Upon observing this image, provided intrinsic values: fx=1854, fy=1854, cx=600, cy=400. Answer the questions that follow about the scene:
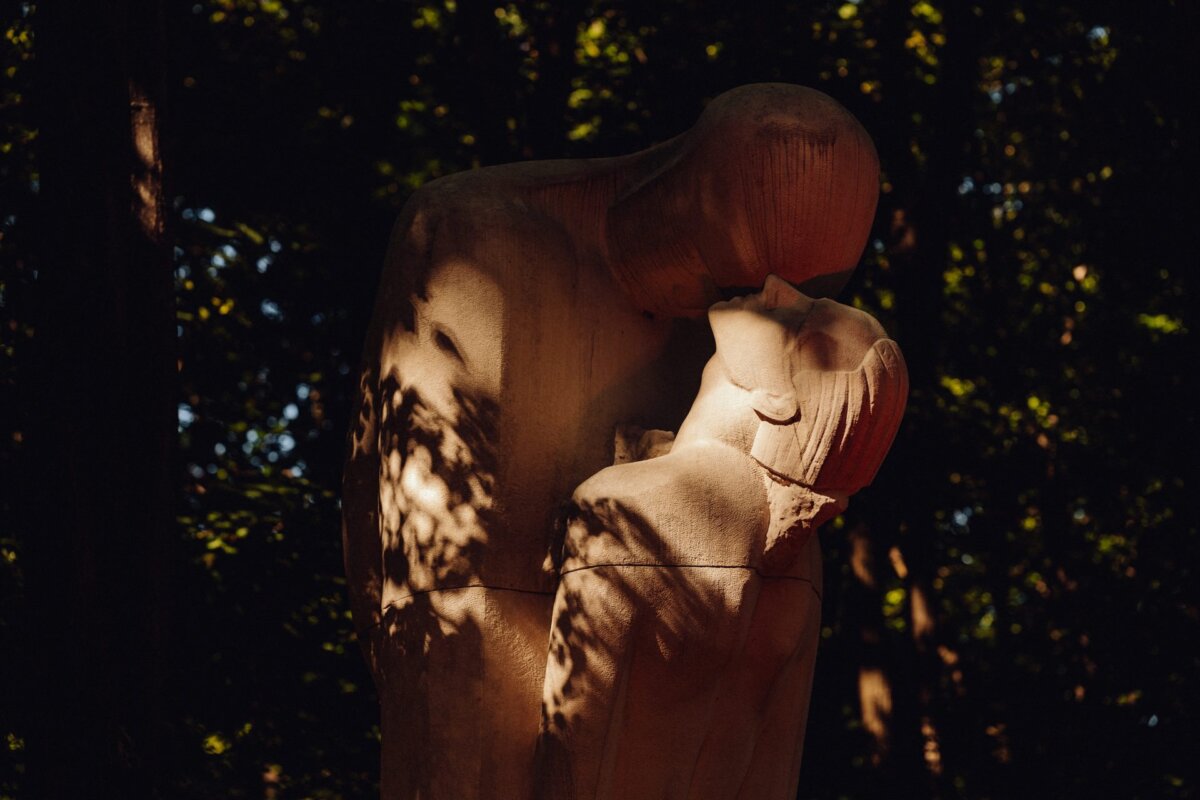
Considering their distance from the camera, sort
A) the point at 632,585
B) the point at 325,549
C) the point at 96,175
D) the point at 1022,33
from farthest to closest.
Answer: the point at 1022,33 < the point at 325,549 < the point at 96,175 < the point at 632,585

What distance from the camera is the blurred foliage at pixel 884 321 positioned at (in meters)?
10.4

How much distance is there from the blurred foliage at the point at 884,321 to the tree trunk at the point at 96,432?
2.97m

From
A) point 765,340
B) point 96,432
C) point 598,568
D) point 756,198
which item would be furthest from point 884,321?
point 598,568

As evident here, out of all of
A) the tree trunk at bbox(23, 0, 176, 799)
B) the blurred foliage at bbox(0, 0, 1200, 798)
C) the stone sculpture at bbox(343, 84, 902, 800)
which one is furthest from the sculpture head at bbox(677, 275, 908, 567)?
the blurred foliage at bbox(0, 0, 1200, 798)


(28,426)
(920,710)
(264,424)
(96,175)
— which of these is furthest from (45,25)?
(920,710)

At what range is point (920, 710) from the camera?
1101 cm

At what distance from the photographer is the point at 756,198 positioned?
512 centimetres

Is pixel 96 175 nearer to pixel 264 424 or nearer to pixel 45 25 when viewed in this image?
pixel 45 25

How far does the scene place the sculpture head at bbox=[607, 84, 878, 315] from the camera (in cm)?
509

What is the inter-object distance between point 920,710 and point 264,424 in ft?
14.0

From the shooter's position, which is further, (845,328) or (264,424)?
(264,424)

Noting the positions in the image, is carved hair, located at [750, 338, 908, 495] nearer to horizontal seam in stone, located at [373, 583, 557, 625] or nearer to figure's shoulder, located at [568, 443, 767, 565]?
figure's shoulder, located at [568, 443, 767, 565]

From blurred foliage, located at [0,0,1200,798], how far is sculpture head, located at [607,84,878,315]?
5.32 m

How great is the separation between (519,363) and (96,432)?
2243 mm
